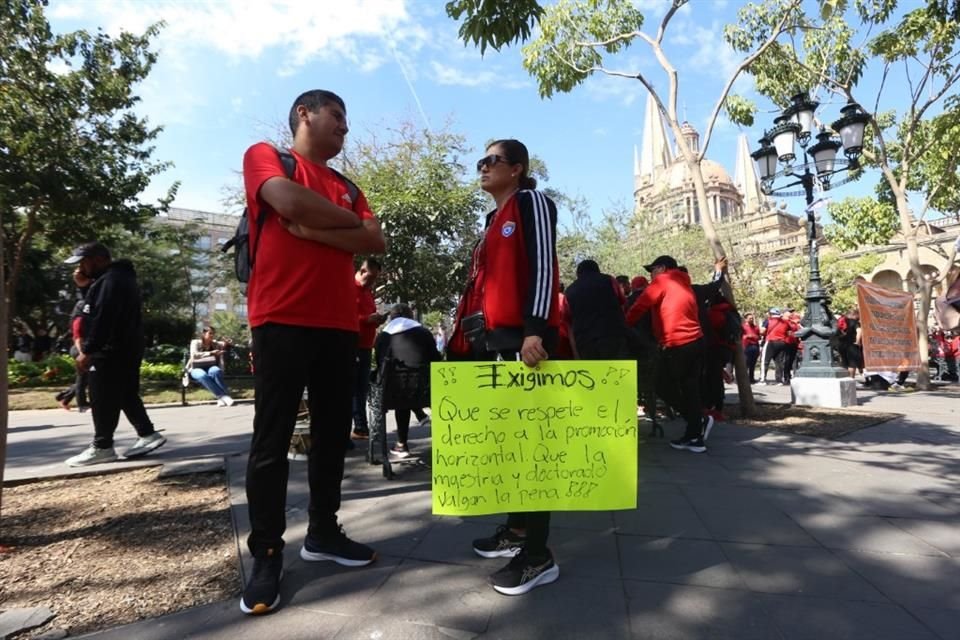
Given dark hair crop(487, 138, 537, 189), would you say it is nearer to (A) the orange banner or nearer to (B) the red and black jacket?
(B) the red and black jacket

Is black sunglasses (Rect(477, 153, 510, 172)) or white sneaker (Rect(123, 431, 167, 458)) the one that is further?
white sneaker (Rect(123, 431, 167, 458))

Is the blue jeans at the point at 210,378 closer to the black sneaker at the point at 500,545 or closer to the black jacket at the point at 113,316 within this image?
the black jacket at the point at 113,316

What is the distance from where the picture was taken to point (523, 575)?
2.18 m

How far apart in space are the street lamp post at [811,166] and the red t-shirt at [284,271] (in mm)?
8185

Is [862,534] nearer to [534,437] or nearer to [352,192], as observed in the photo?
[534,437]

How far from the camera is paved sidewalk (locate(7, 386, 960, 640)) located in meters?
1.95

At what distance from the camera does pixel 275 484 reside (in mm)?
2203

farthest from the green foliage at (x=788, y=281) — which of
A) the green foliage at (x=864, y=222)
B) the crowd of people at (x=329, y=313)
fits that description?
the crowd of people at (x=329, y=313)

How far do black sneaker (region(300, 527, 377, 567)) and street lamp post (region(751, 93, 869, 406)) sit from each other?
830 centimetres

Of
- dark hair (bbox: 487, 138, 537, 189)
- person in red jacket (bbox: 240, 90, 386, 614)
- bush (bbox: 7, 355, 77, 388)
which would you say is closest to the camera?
person in red jacket (bbox: 240, 90, 386, 614)

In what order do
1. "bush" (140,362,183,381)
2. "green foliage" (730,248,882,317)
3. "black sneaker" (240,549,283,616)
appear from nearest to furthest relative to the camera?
"black sneaker" (240,549,283,616)
"bush" (140,362,183,381)
"green foliage" (730,248,882,317)

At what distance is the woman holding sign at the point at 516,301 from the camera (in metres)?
2.22

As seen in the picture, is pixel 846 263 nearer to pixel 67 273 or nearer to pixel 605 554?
pixel 605 554

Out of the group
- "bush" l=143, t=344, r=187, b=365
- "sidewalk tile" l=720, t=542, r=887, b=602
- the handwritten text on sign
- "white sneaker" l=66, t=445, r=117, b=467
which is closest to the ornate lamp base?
"sidewalk tile" l=720, t=542, r=887, b=602
